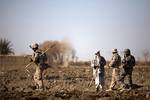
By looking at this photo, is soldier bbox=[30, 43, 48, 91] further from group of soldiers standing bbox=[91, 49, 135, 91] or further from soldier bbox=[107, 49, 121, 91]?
soldier bbox=[107, 49, 121, 91]

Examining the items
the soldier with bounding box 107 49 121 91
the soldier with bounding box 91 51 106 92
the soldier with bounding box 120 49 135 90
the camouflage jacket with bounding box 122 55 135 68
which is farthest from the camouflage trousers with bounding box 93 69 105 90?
the camouflage jacket with bounding box 122 55 135 68

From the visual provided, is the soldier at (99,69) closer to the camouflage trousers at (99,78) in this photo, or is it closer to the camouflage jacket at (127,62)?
the camouflage trousers at (99,78)

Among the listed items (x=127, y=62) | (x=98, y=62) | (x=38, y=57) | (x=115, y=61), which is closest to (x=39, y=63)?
(x=38, y=57)

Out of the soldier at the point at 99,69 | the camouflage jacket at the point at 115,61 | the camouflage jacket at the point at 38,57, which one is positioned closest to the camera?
the camouflage jacket at the point at 38,57

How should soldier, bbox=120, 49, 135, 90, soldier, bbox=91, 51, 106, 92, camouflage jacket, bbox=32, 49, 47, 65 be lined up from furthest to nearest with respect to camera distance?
soldier, bbox=120, 49, 135, 90
soldier, bbox=91, 51, 106, 92
camouflage jacket, bbox=32, 49, 47, 65

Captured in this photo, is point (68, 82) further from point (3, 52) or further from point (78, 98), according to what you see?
point (3, 52)

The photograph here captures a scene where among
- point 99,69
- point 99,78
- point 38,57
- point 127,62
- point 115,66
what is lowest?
point 99,78

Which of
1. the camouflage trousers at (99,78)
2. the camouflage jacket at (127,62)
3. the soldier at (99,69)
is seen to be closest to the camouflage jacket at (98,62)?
the soldier at (99,69)

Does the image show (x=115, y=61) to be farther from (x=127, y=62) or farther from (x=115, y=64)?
(x=127, y=62)

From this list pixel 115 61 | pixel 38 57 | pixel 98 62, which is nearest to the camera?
pixel 38 57

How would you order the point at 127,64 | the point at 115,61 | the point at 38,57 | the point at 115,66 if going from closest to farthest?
the point at 38,57 < the point at 127,64 < the point at 115,61 < the point at 115,66

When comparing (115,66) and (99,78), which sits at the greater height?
(115,66)

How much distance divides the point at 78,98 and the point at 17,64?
75.1 feet

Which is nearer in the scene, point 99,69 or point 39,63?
point 39,63
